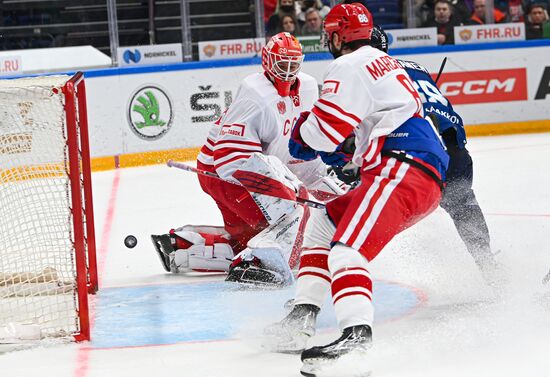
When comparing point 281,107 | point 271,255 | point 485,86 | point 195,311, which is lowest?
point 195,311

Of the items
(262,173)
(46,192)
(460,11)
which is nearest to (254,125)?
(262,173)

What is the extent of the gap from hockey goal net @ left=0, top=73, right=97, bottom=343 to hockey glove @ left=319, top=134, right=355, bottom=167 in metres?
0.86

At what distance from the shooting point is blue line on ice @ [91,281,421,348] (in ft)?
11.5

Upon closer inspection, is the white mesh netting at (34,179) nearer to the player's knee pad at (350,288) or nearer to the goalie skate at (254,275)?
the goalie skate at (254,275)

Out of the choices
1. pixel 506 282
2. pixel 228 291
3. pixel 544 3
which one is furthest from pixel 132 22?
pixel 506 282

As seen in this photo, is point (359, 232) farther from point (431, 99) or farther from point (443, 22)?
point (443, 22)

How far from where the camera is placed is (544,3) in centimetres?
928

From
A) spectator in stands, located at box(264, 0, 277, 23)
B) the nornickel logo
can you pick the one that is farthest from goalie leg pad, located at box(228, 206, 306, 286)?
spectator in stands, located at box(264, 0, 277, 23)

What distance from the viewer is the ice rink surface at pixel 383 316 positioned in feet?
10.0

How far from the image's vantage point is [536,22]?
9109 mm

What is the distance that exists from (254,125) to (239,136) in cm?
9

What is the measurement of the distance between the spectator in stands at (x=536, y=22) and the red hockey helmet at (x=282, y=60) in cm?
514

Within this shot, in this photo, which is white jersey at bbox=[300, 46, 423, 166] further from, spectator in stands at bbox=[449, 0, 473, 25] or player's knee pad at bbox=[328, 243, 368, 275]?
spectator in stands at bbox=[449, 0, 473, 25]

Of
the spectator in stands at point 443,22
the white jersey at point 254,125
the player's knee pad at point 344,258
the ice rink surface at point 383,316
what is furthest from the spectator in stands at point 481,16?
the player's knee pad at point 344,258
